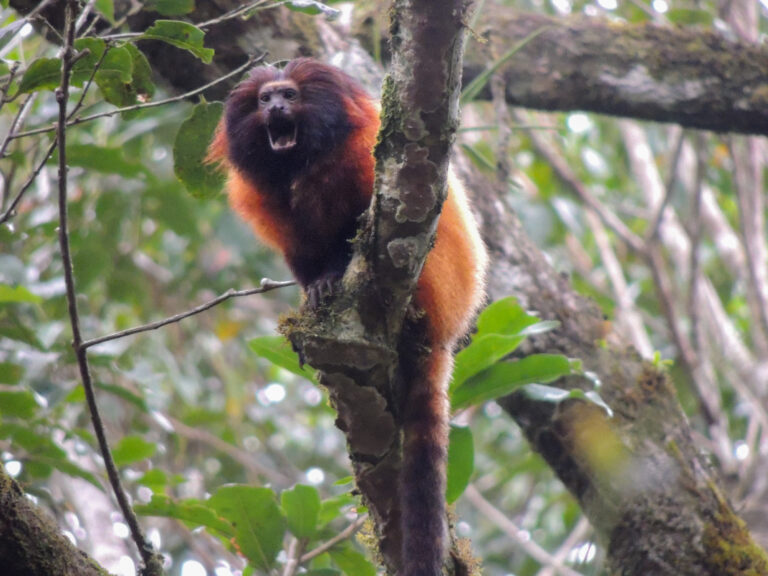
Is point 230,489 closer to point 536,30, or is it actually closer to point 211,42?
point 211,42

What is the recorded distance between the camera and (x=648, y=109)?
13.8ft

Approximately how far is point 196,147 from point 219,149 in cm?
18

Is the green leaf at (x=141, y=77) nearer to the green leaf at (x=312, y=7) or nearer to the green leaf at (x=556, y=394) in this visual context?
the green leaf at (x=312, y=7)

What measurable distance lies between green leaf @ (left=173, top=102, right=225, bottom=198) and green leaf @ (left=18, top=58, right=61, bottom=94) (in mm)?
623

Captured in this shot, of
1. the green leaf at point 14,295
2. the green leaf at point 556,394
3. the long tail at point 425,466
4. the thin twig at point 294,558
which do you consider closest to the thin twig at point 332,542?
the thin twig at point 294,558

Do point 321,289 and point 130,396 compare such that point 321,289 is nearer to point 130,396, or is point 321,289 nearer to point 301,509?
point 301,509

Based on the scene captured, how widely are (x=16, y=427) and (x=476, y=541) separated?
4016 mm

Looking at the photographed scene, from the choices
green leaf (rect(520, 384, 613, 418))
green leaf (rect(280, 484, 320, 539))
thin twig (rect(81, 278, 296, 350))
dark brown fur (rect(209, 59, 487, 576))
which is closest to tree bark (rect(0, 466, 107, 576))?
thin twig (rect(81, 278, 296, 350))

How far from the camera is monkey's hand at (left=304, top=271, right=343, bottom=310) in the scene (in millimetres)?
2588

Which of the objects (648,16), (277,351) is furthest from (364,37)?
(648,16)

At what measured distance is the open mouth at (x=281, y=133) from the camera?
3049 millimetres

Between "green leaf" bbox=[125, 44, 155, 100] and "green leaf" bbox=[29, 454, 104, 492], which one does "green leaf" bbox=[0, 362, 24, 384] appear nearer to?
"green leaf" bbox=[29, 454, 104, 492]

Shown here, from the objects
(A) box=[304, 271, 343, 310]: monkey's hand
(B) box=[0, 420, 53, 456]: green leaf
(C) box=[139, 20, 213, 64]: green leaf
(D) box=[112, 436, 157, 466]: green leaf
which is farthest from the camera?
(D) box=[112, 436, 157, 466]: green leaf

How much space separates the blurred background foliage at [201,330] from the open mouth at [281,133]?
2.58ft
